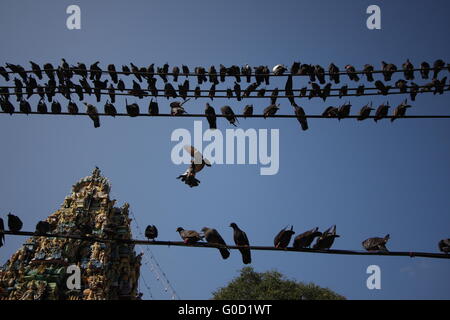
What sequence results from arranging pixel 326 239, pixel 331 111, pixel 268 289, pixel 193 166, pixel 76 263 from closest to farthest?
pixel 326 239
pixel 193 166
pixel 331 111
pixel 76 263
pixel 268 289

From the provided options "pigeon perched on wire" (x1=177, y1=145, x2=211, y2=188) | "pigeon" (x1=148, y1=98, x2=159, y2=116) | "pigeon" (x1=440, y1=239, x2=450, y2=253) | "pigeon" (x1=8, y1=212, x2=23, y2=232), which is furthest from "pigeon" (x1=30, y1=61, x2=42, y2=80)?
"pigeon" (x1=440, y1=239, x2=450, y2=253)

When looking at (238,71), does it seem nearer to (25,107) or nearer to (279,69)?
(279,69)

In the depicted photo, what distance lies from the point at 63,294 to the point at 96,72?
12.3 metres

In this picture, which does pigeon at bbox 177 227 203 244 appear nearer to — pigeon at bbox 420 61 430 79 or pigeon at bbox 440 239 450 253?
pigeon at bbox 440 239 450 253

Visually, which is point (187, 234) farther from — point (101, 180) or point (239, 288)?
point (239, 288)

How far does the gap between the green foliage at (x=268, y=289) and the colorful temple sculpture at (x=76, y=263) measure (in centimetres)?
896

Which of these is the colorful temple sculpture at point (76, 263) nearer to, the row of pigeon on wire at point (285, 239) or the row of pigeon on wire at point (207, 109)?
the row of pigeon on wire at point (207, 109)

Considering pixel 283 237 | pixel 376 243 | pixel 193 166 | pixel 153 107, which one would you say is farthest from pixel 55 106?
pixel 376 243

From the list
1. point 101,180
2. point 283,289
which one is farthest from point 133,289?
point 283,289

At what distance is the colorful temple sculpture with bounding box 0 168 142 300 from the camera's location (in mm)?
14766

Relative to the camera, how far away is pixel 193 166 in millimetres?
6039

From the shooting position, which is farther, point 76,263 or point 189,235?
point 76,263

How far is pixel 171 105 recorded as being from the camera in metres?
7.19

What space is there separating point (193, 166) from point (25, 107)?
3.86m
